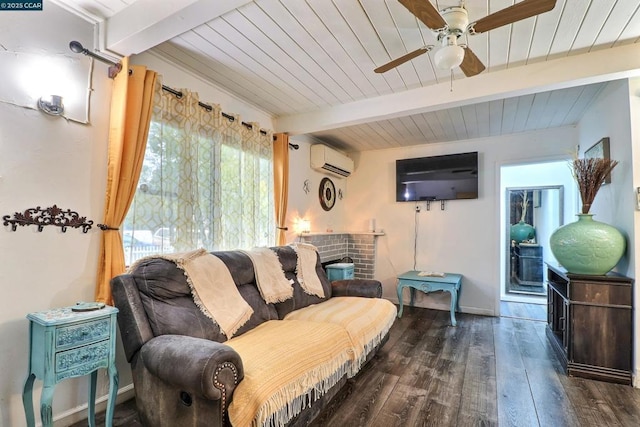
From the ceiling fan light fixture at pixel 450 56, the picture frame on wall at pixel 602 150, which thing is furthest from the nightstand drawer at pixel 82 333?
the picture frame on wall at pixel 602 150

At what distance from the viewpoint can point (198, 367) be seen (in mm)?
1362

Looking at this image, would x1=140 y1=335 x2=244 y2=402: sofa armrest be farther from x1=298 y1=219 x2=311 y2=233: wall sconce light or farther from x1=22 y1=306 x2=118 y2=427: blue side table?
x1=298 y1=219 x2=311 y2=233: wall sconce light

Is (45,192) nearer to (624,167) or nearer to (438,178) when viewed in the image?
(624,167)

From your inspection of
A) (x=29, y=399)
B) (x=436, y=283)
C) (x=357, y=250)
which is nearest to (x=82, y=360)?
(x=29, y=399)

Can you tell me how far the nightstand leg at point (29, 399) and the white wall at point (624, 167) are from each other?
381cm

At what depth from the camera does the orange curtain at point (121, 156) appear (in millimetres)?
1900

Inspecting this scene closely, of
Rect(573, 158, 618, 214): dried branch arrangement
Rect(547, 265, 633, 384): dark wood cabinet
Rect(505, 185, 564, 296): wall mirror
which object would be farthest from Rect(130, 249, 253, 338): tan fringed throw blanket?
Rect(505, 185, 564, 296): wall mirror

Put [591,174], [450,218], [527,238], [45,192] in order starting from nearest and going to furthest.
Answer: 1. [45,192]
2. [591,174]
3. [450,218]
4. [527,238]

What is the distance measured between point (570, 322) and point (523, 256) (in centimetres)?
346

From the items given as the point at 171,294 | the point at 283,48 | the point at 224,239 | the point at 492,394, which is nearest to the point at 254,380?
the point at 171,294

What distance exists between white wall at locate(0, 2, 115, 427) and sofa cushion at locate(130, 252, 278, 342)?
34 cm

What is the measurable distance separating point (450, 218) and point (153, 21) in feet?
13.4

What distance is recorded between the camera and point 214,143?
104 inches

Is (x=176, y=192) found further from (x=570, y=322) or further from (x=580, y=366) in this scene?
(x=580, y=366)
